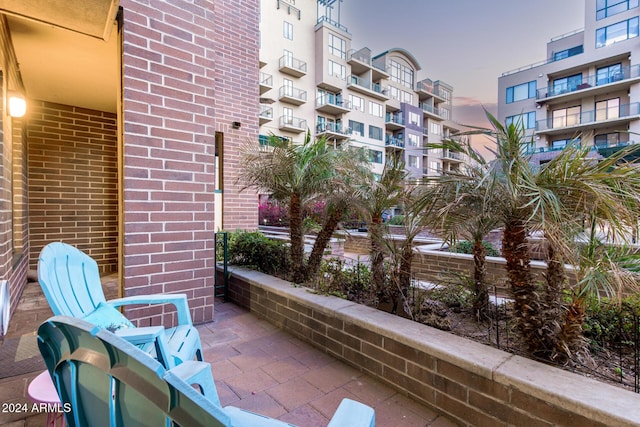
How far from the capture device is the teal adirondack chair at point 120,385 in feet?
2.27

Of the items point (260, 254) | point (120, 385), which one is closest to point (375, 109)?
point (260, 254)

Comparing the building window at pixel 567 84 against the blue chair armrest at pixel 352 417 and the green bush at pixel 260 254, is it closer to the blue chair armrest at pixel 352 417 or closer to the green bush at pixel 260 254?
the green bush at pixel 260 254

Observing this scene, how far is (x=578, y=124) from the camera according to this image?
22.9m

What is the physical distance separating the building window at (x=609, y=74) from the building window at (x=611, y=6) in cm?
349

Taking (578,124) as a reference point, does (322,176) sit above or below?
below

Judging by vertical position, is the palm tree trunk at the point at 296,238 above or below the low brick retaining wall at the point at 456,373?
above

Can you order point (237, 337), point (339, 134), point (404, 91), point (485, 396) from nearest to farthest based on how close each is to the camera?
1. point (485, 396)
2. point (237, 337)
3. point (339, 134)
4. point (404, 91)

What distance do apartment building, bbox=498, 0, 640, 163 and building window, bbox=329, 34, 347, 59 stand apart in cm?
1355

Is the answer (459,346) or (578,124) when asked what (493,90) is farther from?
(459,346)

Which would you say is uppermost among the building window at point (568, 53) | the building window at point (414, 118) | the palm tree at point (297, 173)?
the building window at point (568, 53)

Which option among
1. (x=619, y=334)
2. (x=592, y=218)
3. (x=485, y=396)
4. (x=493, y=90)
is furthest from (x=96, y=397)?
(x=493, y=90)

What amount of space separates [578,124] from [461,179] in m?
27.9

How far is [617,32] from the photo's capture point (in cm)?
2136

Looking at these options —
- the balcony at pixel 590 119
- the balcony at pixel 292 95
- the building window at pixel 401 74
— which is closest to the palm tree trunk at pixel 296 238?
the balcony at pixel 292 95
